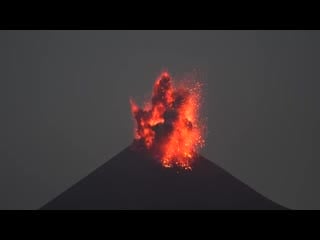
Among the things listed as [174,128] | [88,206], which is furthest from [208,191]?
[88,206]

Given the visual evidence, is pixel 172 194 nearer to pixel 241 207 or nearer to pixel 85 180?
pixel 241 207

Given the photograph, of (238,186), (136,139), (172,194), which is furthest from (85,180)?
(238,186)

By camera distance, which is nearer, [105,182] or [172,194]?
[172,194]

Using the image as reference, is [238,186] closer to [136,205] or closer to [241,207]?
[241,207]

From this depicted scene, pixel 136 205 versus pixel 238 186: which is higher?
pixel 238 186
